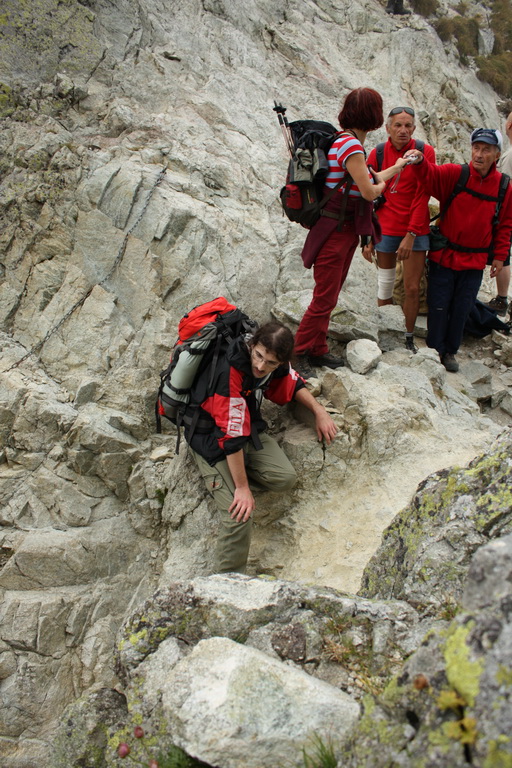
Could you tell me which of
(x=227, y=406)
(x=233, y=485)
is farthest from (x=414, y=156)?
(x=233, y=485)

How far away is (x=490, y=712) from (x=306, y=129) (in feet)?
21.7

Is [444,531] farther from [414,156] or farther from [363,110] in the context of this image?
[414,156]

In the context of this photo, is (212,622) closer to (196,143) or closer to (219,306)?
(219,306)

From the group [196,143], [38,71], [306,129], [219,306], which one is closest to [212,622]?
[219,306]

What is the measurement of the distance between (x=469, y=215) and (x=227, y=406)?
5.61m

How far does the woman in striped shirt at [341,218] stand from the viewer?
249 inches

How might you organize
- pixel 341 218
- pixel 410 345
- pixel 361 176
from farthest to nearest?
pixel 410 345, pixel 341 218, pixel 361 176

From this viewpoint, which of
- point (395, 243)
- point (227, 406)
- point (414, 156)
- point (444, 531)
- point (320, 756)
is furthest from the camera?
point (395, 243)

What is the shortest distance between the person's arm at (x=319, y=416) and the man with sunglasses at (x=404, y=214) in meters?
3.17

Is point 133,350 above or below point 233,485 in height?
above

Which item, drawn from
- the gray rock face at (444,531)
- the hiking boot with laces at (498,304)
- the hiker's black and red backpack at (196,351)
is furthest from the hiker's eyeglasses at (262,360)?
the hiking boot with laces at (498,304)

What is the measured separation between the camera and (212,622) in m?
3.90

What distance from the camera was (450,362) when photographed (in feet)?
32.3

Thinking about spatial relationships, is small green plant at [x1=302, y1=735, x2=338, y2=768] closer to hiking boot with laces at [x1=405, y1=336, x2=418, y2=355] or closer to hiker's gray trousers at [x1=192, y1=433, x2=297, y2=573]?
hiker's gray trousers at [x1=192, y1=433, x2=297, y2=573]
